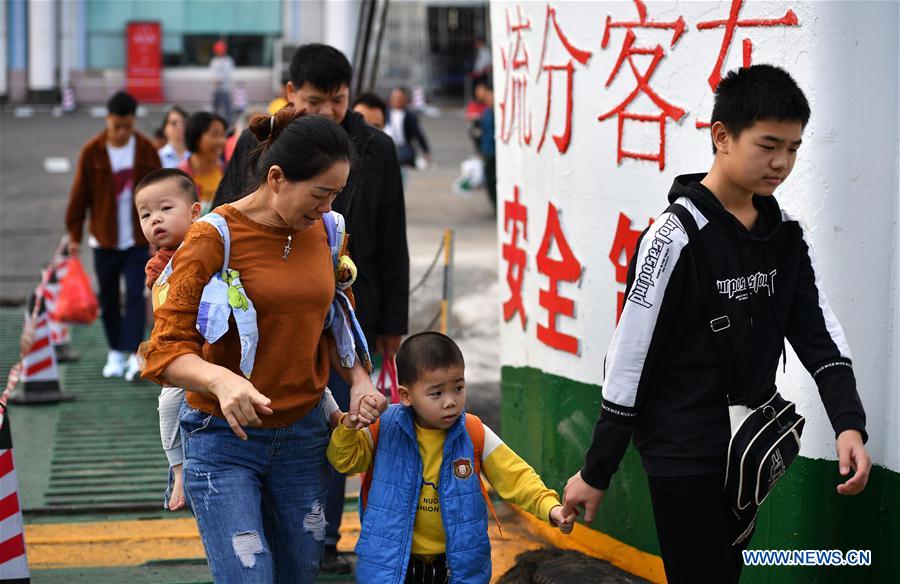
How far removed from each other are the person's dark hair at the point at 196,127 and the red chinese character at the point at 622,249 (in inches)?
155

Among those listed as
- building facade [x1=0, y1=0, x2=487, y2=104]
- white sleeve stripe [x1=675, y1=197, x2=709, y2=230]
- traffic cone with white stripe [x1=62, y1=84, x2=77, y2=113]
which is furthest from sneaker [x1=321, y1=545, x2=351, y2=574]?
traffic cone with white stripe [x1=62, y1=84, x2=77, y2=113]

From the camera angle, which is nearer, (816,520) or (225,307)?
(225,307)

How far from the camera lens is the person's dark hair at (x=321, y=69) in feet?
15.5

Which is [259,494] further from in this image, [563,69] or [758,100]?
[563,69]

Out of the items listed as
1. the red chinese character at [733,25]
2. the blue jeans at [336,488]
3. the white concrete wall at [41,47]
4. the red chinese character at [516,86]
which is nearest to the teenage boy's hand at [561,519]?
the blue jeans at [336,488]

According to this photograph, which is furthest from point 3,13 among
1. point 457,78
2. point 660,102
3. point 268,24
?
point 660,102

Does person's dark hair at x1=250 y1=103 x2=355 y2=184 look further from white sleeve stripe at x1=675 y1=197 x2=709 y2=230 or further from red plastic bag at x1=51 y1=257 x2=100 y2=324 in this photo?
red plastic bag at x1=51 y1=257 x2=100 y2=324

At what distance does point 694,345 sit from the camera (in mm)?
3373

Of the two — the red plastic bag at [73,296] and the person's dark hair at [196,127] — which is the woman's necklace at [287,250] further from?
the red plastic bag at [73,296]

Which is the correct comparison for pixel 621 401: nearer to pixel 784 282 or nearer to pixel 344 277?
pixel 784 282

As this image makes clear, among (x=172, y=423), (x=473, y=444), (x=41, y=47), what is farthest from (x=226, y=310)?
(x=41, y=47)

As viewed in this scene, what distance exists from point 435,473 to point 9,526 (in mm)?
1832

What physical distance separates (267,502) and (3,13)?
32.3m

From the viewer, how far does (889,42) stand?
13.2 ft
